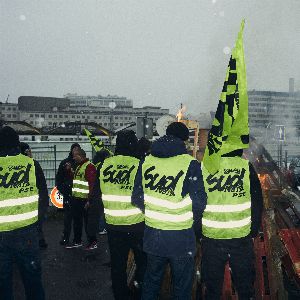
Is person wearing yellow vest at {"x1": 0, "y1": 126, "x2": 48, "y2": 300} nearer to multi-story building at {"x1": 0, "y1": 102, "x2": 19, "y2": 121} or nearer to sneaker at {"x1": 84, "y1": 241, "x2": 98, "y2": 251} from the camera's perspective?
sneaker at {"x1": 84, "y1": 241, "x2": 98, "y2": 251}

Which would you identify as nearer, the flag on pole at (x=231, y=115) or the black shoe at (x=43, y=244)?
the flag on pole at (x=231, y=115)

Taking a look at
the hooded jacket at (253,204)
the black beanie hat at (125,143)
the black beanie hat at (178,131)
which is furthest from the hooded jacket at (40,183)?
the hooded jacket at (253,204)

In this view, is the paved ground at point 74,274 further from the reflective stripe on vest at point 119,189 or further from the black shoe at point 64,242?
the reflective stripe on vest at point 119,189

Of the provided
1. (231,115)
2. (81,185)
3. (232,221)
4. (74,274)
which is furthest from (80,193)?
(231,115)

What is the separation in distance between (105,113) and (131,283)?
14800 centimetres

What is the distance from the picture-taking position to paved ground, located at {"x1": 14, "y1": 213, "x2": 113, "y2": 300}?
16.9 feet

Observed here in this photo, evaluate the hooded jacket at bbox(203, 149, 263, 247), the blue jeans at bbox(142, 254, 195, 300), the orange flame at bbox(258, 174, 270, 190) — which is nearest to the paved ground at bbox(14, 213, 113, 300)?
the blue jeans at bbox(142, 254, 195, 300)

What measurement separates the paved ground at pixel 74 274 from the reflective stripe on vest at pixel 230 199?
2357mm

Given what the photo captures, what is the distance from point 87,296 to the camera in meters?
5.08

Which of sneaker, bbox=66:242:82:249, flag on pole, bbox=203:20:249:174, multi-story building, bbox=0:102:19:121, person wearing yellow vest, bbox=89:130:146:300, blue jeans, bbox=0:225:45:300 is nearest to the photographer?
flag on pole, bbox=203:20:249:174

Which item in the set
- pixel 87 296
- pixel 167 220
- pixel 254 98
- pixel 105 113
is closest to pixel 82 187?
pixel 87 296

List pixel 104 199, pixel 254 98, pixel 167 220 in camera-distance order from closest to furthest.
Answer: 1. pixel 167 220
2. pixel 104 199
3. pixel 254 98

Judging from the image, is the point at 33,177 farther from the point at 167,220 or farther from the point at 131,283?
the point at 131,283

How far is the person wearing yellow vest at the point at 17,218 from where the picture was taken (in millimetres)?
3736
